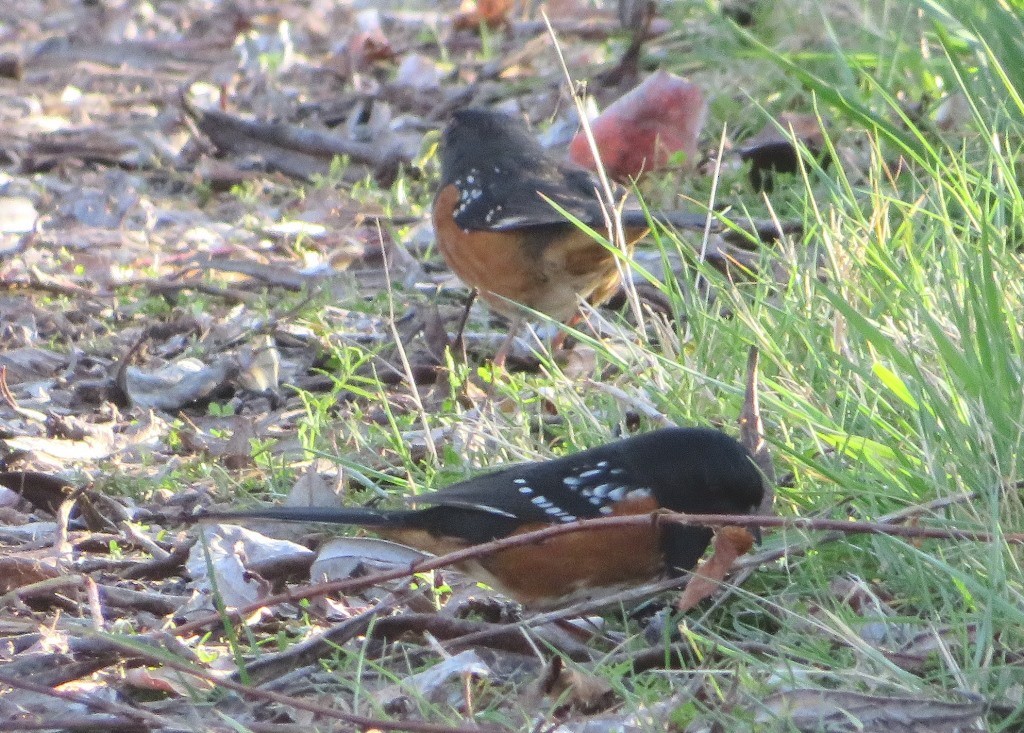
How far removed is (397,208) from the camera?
6.16 meters

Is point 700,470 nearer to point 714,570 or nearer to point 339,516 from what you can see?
point 714,570

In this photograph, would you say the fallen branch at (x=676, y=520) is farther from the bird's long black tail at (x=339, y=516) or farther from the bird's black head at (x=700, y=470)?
the bird's long black tail at (x=339, y=516)

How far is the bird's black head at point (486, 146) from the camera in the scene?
5.20 m

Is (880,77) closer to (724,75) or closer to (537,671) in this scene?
(724,75)

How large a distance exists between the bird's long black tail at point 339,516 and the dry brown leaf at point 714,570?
69 centimetres

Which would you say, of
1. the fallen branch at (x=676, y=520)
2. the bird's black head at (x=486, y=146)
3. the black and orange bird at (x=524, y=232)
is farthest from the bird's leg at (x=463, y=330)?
the fallen branch at (x=676, y=520)

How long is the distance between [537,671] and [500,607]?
1.52 feet

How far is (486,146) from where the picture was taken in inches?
210

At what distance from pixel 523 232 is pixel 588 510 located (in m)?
2.16

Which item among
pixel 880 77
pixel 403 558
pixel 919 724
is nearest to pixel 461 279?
pixel 880 77

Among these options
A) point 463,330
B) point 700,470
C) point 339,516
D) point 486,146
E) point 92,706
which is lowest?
point 463,330

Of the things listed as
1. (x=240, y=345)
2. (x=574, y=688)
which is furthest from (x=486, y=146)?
(x=574, y=688)

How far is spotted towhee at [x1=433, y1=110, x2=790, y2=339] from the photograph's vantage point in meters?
4.78

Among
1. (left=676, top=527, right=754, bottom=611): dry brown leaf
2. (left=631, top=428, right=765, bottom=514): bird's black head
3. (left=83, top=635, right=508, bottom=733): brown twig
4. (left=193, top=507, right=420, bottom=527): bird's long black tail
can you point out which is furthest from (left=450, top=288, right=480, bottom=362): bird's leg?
(left=83, top=635, right=508, bottom=733): brown twig
